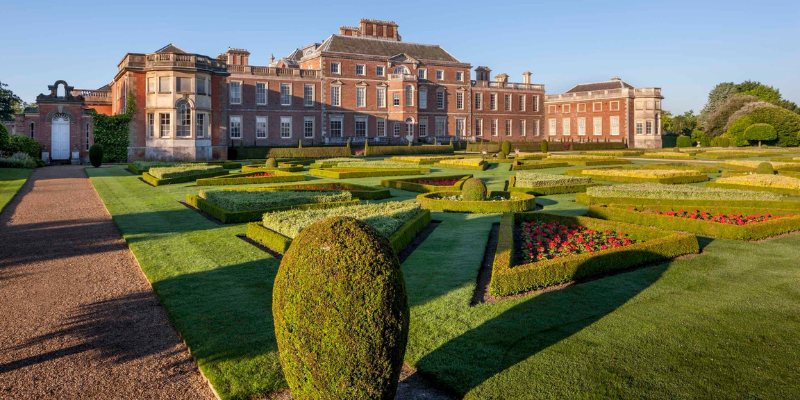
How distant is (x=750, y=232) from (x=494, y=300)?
7.46 metres

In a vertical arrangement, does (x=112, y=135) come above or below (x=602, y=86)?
below

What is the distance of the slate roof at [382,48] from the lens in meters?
61.5

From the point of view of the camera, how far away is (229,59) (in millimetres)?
59844

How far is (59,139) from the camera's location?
4362cm

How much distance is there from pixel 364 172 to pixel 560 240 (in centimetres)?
1767

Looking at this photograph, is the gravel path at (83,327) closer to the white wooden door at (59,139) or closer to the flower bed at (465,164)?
the flower bed at (465,164)

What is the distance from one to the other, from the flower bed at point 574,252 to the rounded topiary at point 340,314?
13.9 ft

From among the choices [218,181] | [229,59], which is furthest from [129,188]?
[229,59]

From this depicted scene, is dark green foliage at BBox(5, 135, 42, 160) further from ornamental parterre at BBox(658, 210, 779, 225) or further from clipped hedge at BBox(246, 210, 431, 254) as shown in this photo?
ornamental parterre at BBox(658, 210, 779, 225)

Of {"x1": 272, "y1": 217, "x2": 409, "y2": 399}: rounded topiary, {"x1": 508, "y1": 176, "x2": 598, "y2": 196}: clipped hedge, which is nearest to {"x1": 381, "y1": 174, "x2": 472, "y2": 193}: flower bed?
{"x1": 508, "y1": 176, "x2": 598, "y2": 196}: clipped hedge

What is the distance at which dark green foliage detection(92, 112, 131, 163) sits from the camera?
41888mm

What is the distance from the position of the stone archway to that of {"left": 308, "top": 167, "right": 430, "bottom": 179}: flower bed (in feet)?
78.4

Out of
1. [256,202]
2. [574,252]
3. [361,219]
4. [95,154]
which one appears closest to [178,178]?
[256,202]

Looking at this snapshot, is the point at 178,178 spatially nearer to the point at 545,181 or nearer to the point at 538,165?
the point at 545,181
